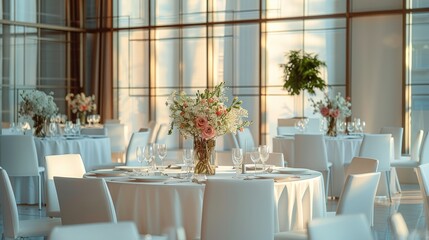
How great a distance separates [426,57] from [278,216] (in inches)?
311

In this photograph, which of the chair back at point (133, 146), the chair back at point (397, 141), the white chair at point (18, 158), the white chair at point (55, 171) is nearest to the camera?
the white chair at point (55, 171)

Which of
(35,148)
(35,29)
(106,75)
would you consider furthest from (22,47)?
(35,148)

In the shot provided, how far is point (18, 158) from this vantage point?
9711 millimetres

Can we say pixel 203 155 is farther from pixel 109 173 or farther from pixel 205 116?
pixel 109 173

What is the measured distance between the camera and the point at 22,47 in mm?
14727

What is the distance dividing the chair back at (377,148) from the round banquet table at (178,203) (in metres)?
4.19

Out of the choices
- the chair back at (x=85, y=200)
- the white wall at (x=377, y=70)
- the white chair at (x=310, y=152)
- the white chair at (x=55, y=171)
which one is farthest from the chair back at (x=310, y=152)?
the chair back at (x=85, y=200)

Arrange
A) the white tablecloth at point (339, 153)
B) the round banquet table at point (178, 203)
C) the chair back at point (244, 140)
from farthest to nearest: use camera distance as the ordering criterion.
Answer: the chair back at point (244, 140), the white tablecloth at point (339, 153), the round banquet table at point (178, 203)

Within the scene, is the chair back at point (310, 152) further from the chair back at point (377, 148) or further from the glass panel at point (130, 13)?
the glass panel at point (130, 13)

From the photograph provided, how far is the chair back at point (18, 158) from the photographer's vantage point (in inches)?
381

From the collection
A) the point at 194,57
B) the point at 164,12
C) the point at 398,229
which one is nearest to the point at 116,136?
the point at 194,57

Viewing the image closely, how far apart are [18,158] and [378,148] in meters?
4.42

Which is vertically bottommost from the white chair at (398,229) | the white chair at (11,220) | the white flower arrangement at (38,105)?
the white chair at (11,220)

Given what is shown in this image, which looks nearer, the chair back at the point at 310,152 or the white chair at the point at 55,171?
the white chair at the point at 55,171
